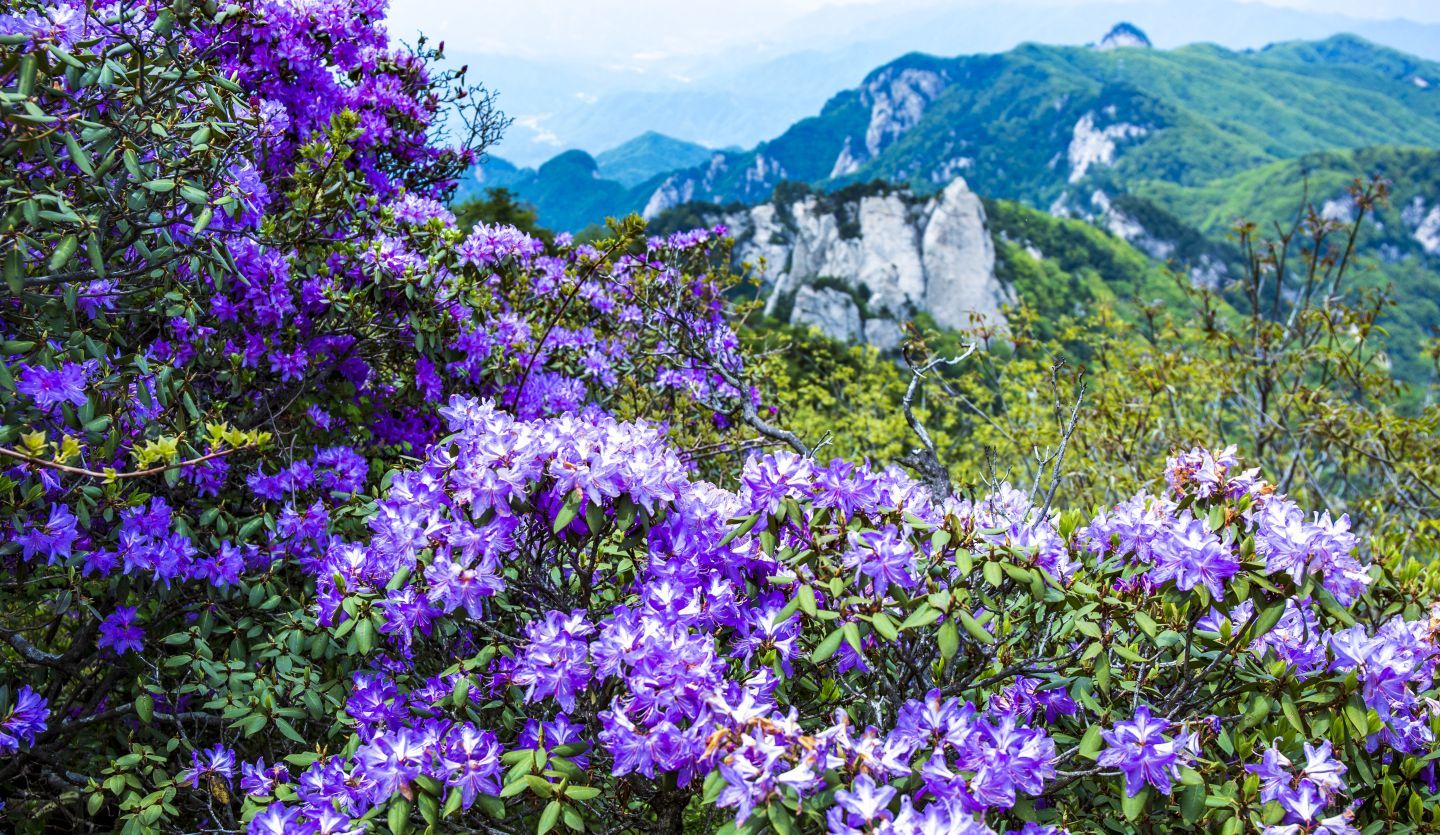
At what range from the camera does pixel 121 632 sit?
9.71 ft

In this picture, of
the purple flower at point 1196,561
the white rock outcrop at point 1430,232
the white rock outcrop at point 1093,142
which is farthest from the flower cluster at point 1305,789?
the white rock outcrop at point 1093,142

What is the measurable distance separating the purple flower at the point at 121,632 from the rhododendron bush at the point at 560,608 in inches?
0.6

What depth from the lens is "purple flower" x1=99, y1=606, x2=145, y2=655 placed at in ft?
9.65

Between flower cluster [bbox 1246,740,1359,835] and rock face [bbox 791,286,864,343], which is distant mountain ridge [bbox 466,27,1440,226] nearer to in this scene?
rock face [bbox 791,286,864,343]

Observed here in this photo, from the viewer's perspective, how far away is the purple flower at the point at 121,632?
294cm

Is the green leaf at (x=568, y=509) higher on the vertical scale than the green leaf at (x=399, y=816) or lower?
higher

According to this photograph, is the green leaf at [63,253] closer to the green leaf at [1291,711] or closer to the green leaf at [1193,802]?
the green leaf at [1193,802]

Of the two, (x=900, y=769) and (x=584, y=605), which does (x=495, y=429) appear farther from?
(x=900, y=769)

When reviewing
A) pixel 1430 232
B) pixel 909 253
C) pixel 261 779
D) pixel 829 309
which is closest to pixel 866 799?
pixel 261 779

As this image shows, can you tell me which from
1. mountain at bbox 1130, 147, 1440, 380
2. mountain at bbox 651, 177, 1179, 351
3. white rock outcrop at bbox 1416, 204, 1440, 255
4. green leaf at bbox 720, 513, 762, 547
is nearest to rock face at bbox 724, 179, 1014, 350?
mountain at bbox 651, 177, 1179, 351

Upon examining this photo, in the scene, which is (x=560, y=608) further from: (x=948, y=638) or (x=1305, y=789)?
(x=1305, y=789)

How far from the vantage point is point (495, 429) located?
6.96 feet

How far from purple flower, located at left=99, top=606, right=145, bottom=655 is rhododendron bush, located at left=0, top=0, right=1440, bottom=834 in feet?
0.05

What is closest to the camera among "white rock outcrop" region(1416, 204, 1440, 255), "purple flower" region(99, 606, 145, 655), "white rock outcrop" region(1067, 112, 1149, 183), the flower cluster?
the flower cluster
